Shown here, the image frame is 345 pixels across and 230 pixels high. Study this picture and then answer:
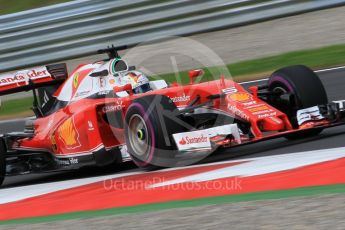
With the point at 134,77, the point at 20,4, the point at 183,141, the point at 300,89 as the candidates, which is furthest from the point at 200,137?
the point at 20,4

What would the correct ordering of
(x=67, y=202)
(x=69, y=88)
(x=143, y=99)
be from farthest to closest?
(x=69, y=88) → (x=143, y=99) → (x=67, y=202)

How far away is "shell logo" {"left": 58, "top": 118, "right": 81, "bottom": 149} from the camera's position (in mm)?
8648

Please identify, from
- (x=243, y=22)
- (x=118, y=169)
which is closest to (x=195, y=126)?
(x=118, y=169)

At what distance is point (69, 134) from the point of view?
871cm

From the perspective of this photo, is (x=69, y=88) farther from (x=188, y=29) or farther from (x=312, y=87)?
(x=188, y=29)

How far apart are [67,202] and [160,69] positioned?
30.6 ft

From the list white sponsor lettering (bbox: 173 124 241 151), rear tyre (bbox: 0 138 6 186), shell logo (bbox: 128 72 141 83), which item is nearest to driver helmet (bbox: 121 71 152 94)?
shell logo (bbox: 128 72 141 83)

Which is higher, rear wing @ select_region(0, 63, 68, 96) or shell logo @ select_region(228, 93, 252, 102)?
rear wing @ select_region(0, 63, 68, 96)

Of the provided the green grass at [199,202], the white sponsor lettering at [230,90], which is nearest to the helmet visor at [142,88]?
the white sponsor lettering at [230,90]

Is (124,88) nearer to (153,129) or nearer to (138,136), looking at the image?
(138,136)

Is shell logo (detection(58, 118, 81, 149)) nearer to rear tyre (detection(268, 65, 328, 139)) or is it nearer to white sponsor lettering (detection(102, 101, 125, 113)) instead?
white sponsor lettering (detection(102, 101, 125, 113))

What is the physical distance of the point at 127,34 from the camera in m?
16.1

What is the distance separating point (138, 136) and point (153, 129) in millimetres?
414

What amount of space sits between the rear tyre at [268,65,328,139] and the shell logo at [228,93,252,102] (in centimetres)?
47
